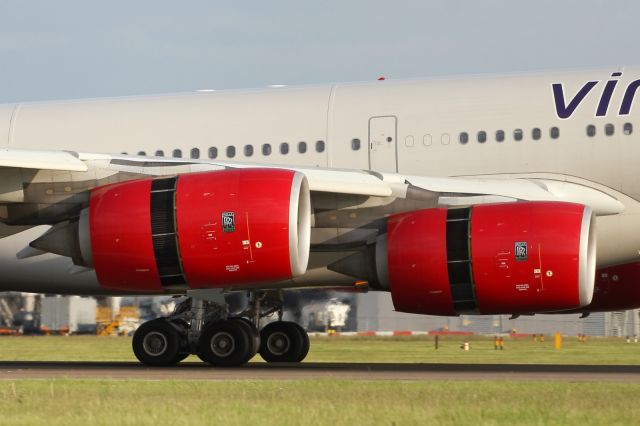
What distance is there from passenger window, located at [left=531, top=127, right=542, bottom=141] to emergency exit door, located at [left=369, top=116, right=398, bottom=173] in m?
2.33

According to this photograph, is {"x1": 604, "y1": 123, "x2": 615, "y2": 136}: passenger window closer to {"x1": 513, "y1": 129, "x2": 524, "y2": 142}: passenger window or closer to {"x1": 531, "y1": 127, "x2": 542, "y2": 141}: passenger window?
{"x1": 531, "y1": 127, "x2": 542, "y2": 141}: passenger window

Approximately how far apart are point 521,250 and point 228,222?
13.9 ft

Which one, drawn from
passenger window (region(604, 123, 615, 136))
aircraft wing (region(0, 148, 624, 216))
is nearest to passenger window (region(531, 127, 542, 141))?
aircraft wing (region(0, 148, 624, 216))

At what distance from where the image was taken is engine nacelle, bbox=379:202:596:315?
1769 cm

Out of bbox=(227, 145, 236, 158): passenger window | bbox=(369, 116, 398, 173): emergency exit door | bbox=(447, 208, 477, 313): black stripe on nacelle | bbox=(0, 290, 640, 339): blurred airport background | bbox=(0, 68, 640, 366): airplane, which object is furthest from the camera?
bbox=(0, 290, 640, 339): blurred airport background

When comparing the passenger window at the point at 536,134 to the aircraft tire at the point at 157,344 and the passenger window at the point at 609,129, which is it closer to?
the passenger window at the point at 609,129

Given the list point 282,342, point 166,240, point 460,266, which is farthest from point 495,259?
point 282,342

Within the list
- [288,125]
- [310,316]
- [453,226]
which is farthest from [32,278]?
[310,316]

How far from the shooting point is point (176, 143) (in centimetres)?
2275

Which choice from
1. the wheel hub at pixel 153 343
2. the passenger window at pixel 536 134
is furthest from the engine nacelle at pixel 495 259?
the wheel hub at pixel 153 343

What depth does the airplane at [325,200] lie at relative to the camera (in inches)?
719

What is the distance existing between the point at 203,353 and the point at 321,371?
2483 mm

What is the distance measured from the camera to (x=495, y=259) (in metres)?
17.9

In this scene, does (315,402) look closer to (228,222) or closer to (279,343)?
(228,222)
